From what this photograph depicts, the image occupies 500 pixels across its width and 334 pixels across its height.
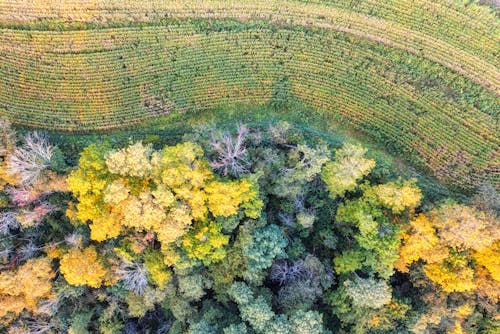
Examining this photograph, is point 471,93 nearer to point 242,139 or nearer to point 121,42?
point 242,139

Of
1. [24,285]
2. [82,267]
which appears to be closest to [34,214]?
[24,285]

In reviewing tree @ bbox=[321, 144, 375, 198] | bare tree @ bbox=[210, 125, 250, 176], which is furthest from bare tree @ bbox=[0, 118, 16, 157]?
tree @ bbox=[321, 144, 375, 198]

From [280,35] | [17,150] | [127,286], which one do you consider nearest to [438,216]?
[280,35]

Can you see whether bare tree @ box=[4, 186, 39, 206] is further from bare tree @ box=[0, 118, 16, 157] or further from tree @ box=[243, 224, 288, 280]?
tree @ box=[243, 224, 288, 280]

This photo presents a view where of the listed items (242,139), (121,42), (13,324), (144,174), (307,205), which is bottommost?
(13,324)

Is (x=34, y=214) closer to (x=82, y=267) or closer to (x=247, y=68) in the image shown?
(x=82, y=267)

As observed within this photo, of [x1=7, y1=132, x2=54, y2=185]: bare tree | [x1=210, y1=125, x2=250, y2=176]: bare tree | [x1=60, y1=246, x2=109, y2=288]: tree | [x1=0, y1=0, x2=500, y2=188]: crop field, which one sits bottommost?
[x1=60, y1=246, x2=109, y2=288]: tree
